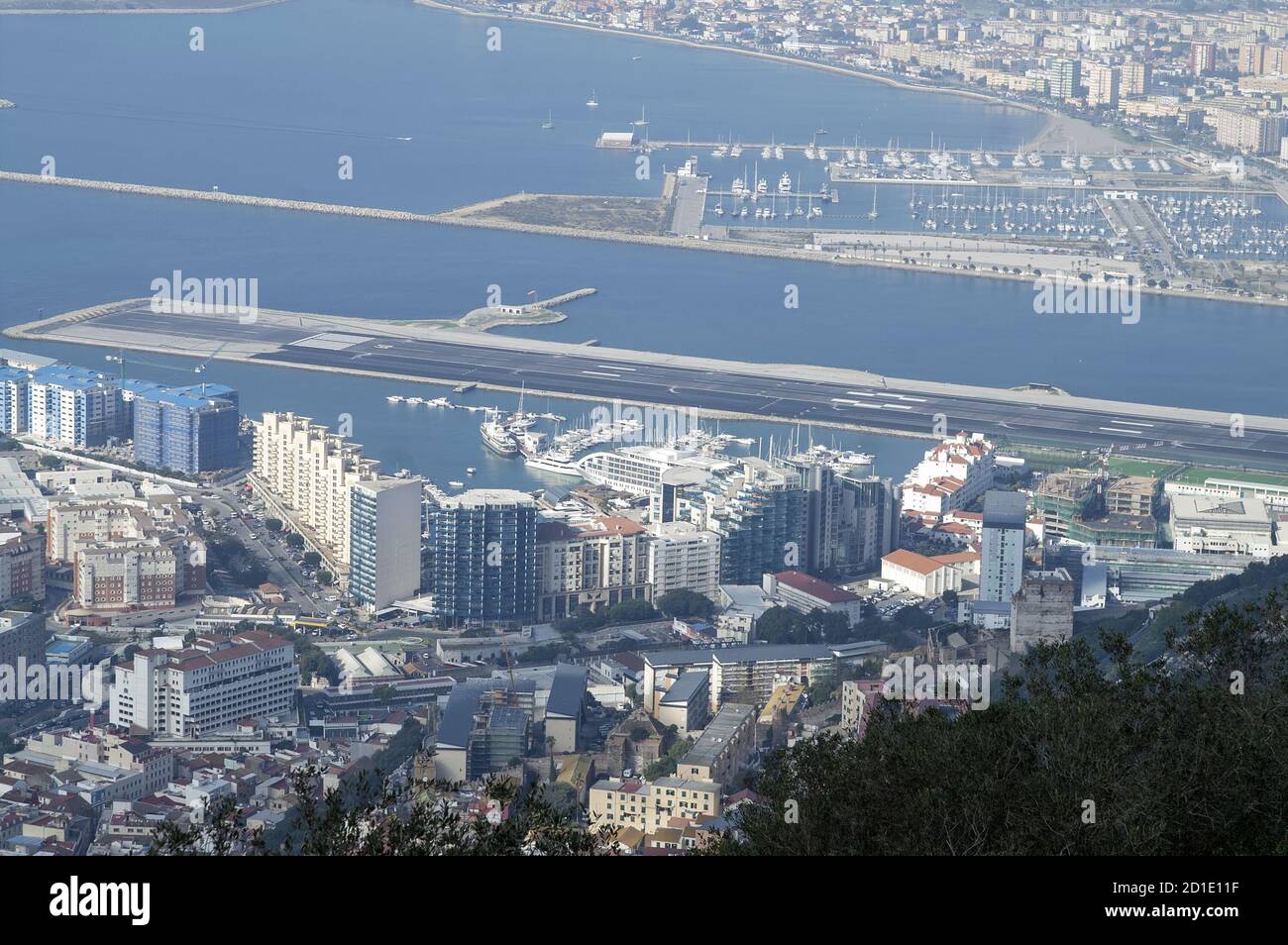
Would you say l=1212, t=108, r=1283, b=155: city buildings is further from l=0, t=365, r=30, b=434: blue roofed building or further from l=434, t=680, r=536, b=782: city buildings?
l=434, t=680, r=536, b=782: city buildings

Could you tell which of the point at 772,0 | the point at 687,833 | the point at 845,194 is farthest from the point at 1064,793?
the point at 772,0

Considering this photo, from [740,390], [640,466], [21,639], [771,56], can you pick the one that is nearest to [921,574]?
[640,466]

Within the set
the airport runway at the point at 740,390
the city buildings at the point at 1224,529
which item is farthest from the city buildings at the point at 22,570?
the city buildings at the point at 1224,529

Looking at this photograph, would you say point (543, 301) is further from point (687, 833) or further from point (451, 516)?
point (687, 833)

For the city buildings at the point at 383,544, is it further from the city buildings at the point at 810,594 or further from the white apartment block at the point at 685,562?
the city buildings at the point at 810,594

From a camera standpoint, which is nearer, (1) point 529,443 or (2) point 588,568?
(2) point 588,568

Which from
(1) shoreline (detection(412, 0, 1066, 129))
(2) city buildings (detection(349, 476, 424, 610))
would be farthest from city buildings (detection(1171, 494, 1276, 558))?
(1) shoreline (detection(412, 0, 1066, 129))

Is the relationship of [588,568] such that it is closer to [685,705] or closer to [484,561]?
[484,561]
